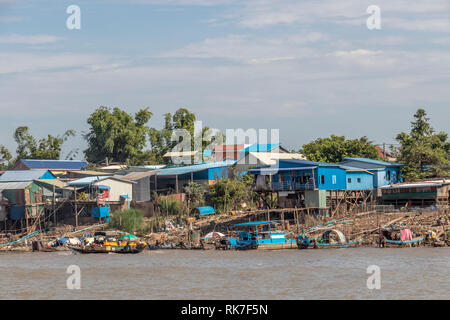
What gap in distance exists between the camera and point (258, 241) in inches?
1577

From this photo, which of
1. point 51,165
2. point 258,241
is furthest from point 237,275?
point 51,165

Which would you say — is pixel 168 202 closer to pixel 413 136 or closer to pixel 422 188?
pixel 422 188

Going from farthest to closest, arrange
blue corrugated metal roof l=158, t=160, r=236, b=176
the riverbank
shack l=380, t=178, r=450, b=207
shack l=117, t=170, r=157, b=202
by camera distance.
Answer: blue corrugated metal roof l=158, t=160, r=236, b=176, shack l=117, t=170, r=157, b=202, shack l=380, t=178, r=450, b=207, the riverbank

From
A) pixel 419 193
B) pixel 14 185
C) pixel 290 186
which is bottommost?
pixel 419 193

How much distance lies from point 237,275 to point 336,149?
103 ft

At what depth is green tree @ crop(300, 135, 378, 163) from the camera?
59.5 metres

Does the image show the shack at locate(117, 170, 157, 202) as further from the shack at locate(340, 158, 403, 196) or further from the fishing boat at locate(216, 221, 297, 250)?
the shack at locate(340, 158, 403, 196)

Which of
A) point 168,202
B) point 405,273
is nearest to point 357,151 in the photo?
point 168,202

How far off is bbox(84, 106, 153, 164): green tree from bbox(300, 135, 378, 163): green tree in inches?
766

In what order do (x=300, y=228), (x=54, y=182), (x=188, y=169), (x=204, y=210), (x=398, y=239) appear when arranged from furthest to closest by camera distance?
1. (x=188, y=169)
2. (x=54, y=182)
3. (x=204, y=210)
4. (x=300, y=228)
5. (x=398, y=239)

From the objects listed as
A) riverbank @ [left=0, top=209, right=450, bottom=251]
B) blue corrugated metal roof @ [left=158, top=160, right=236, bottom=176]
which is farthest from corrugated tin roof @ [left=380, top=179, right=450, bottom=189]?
blue corrugated metal roof @ [left=158, top=160, right=236, bottom=176]

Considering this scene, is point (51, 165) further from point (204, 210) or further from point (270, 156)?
point (204, 210)

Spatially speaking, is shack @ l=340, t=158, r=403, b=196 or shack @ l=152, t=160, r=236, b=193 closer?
shack @ l=340, t=158, r=403, b=196

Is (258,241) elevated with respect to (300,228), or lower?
lower
